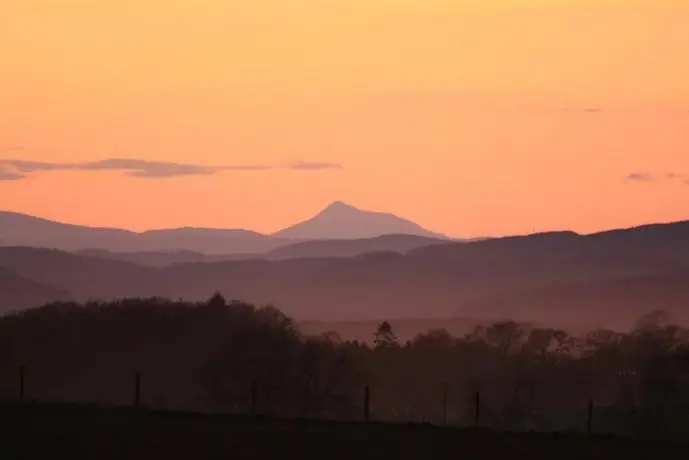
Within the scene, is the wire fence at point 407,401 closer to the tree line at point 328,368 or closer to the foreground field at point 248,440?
the tree line at point 328,368

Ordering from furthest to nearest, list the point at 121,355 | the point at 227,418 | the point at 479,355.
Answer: the point at 479,355 → the point at 121,355 → the point at 227,418

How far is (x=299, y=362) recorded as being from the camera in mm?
116812

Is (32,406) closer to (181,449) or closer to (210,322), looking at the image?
(181,449)

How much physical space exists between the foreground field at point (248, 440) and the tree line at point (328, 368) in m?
37.7

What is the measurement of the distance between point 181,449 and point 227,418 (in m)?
8.86

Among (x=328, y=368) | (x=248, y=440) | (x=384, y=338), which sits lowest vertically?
(x=248, y=440)

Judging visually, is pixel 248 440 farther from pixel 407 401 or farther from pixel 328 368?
pixel 407 401

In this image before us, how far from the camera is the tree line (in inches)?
4235

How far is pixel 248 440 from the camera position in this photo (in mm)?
40344

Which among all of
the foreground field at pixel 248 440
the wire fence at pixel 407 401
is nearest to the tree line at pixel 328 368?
the wire fence at pixel 407 401

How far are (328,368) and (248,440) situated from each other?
8157cm

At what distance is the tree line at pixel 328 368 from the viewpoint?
10756 cm

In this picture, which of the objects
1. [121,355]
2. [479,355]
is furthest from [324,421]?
[479,355]

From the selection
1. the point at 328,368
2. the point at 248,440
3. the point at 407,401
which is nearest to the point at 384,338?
the point at 407,401
